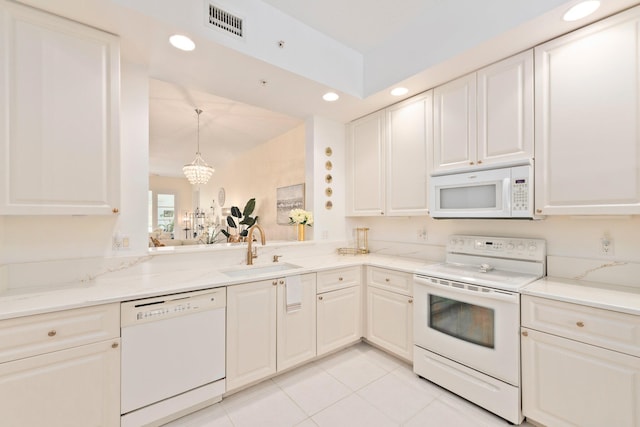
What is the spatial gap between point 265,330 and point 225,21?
7.26 feet

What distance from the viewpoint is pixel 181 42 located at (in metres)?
1.76

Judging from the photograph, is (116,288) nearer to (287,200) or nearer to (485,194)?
(485,194)

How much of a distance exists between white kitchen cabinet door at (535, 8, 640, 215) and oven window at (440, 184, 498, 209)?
0.28 metres

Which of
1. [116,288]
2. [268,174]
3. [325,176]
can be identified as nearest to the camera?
[116,288]

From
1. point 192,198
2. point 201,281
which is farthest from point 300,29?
point 192,198

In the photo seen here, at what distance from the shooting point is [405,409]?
1839 millimetres

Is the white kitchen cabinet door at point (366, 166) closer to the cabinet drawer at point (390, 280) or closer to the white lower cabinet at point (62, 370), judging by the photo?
the cabinet drawer at point (390, 280)

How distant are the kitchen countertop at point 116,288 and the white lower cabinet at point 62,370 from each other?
0.05m

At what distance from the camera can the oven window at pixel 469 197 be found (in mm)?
2023

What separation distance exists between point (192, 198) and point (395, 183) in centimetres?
867

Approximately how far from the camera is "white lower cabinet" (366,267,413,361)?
2311 mm

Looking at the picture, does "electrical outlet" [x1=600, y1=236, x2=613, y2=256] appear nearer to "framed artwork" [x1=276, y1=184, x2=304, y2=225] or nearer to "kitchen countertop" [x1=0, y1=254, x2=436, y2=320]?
"kitchen countertop" [x1=0, y1=254, x2=436, y2=320]

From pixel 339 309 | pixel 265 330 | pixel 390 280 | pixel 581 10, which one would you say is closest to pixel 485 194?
pixel 390 280

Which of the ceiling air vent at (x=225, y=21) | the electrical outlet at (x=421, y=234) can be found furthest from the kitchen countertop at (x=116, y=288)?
the ceiling air vent at (x=225, y=21)
